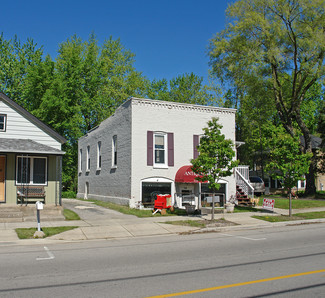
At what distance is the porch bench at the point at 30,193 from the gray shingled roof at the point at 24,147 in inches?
82.2

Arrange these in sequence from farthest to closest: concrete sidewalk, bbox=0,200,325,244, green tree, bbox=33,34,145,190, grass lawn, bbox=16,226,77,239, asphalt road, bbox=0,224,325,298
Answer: green tree, bbox=33,34,145,190
concrete sidewalk, bbox=0,200,325,244
grass lawn, bbox=16,226,77,239
asphalt road, bbox=0,224,325,298

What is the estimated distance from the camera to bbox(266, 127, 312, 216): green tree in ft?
64.1

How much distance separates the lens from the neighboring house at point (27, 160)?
1833 cm

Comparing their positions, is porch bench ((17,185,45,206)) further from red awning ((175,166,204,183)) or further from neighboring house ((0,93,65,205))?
red awning ((175,166,204,183))

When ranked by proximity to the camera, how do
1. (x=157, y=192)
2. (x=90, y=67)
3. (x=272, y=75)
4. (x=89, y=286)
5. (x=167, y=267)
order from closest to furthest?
1. (x=89, y=286)
2. (x=167, y=267)
3. (x=157, y=192)
4. (x=272, y=75)
5. (x=90, y=67)

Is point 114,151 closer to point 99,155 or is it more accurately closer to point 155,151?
point 99,155

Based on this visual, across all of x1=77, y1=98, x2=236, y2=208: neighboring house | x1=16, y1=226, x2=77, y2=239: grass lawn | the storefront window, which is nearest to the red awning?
x1=77, y1=98, x2=236, y2=208: neighboring house

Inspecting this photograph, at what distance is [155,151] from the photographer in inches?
885

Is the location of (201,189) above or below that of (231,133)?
below

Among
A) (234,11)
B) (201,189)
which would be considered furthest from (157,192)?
(234,11)

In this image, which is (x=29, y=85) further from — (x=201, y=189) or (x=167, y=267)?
(x=167, y=267)

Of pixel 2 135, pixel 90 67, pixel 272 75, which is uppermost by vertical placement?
pixel 90 67

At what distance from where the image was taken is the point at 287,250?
34.3 feet

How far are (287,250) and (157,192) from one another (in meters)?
12.5
